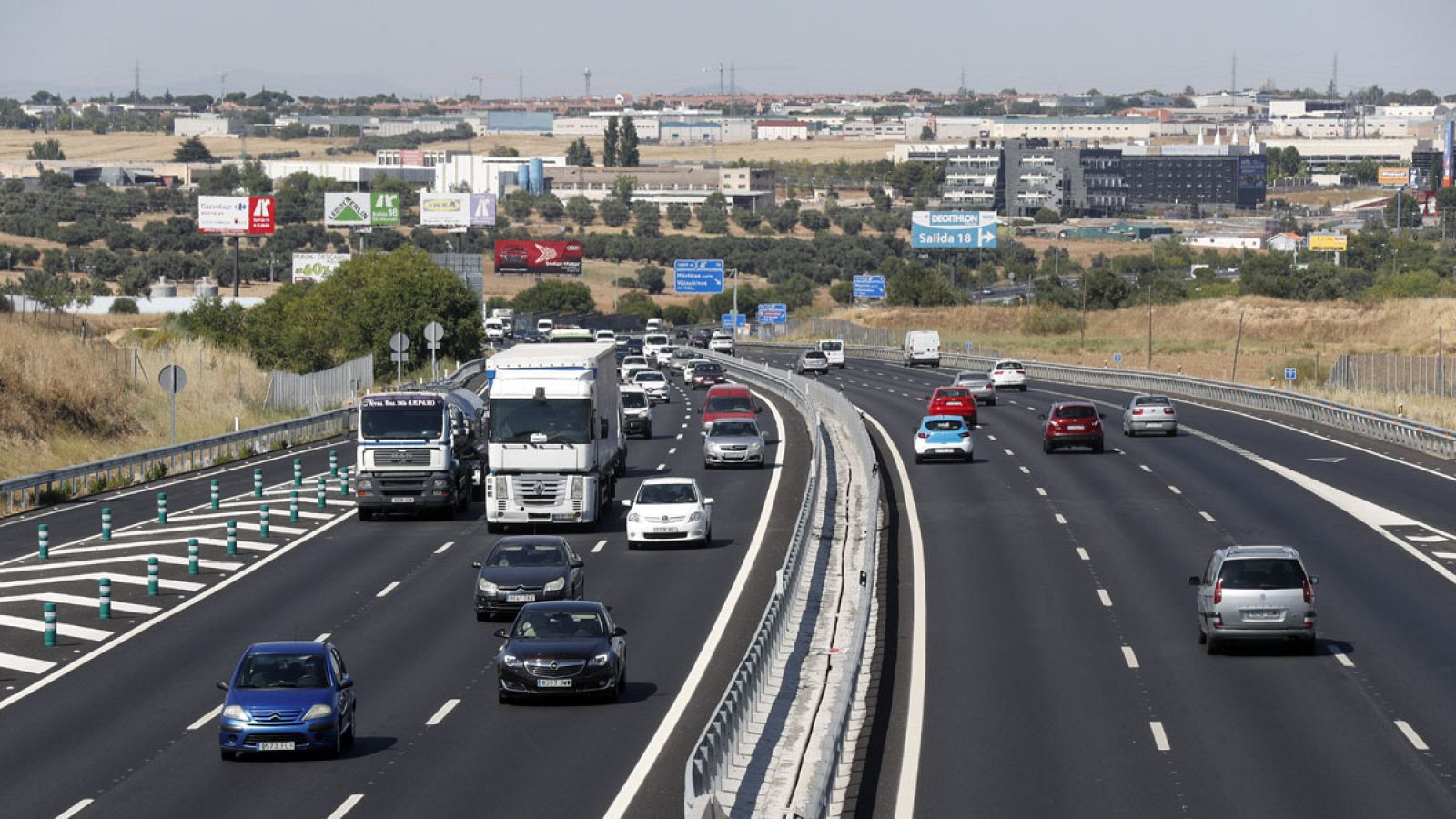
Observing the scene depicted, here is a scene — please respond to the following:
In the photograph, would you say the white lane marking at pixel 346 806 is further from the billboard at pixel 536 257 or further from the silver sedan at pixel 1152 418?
the billboard at pixel 536 257

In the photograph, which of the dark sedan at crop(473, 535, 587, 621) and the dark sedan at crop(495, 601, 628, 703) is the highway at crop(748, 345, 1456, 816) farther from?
the dark sedan at crop(473, 535, 587, 621)

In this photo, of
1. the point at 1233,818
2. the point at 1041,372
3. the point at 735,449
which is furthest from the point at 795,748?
the point at 1041,372

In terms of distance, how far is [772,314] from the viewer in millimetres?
164875

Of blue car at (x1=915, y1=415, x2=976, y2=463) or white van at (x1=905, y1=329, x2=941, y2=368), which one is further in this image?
white van at (x1=905, y1=329, x2=941, y2=368)

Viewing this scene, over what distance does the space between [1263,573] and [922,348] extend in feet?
305

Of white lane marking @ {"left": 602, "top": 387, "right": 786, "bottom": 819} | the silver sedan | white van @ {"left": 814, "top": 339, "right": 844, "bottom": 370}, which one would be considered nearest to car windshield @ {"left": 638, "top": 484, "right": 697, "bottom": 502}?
white lane marking @ {"left": 602, "top": 387, "right": 786, "bottom": 819}

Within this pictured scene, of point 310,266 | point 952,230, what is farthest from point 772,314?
point 310,266

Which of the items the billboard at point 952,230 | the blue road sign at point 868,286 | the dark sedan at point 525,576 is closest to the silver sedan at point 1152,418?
the dark sedan at point 525,576

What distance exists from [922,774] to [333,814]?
6.02 m

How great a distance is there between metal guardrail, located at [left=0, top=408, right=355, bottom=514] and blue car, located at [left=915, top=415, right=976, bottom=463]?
20.6 m

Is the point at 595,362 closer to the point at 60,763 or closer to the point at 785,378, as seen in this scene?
the point at 60,763

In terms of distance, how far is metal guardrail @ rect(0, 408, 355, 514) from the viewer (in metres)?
48.7

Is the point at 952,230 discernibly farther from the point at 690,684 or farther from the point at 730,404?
the point at 690,684

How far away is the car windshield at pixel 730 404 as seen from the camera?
209 feet
